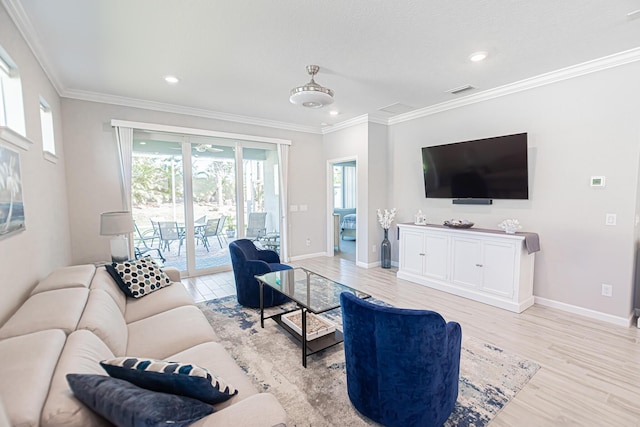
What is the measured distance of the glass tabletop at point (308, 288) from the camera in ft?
8.14

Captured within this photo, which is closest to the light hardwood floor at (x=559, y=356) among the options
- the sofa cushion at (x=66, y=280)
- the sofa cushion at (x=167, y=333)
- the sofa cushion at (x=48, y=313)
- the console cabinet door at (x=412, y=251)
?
the console cabinet door at (x=412, y=251)

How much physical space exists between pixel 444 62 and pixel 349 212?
6.46 m

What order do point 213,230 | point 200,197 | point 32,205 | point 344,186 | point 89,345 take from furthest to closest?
point 344,186
point 213,230
point 200,197
point 32,205
point 89,345

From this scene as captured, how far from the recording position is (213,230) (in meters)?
5.28

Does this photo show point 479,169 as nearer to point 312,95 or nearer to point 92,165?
point 312,95

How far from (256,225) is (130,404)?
4.83 metres

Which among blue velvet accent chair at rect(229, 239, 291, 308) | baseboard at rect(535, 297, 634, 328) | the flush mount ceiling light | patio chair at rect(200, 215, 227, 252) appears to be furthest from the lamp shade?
baseboard at rect(535, 297, 634, 328)

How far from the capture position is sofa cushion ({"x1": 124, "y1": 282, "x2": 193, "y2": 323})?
7.91 feet

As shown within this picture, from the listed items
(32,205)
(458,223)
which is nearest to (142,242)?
(32,205)

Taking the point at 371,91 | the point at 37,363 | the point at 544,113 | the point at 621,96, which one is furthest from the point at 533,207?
the point at 37,363

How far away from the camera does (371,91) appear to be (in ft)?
13.1

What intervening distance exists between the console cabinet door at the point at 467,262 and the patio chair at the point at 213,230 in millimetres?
3890

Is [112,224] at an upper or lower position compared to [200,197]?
lower

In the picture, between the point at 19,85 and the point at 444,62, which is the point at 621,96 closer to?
the point at 444,62
